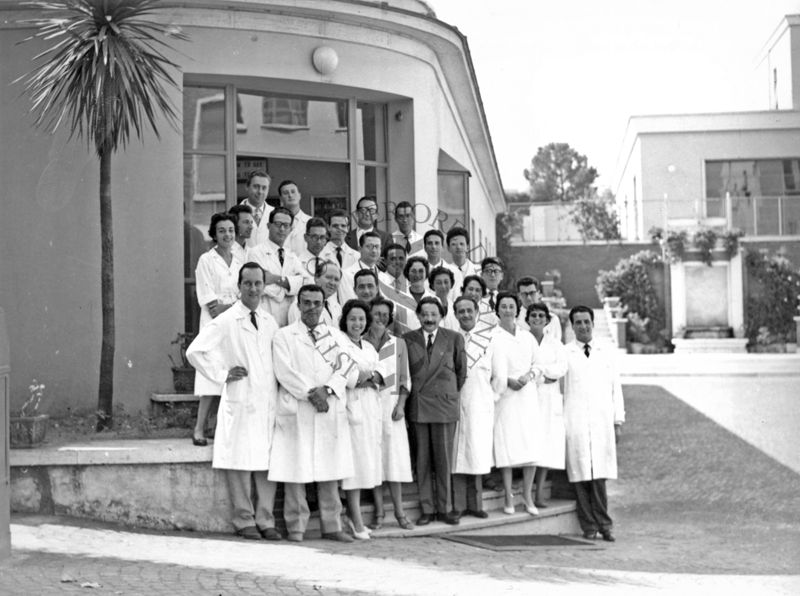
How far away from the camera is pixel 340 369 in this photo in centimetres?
890

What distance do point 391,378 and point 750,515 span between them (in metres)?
5.01

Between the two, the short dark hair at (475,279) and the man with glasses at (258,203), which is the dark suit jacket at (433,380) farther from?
the man with glasses at (258,203)

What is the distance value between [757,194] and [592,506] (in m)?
33.0

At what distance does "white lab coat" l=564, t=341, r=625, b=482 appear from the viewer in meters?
10.6

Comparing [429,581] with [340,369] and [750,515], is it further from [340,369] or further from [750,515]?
[750,515]

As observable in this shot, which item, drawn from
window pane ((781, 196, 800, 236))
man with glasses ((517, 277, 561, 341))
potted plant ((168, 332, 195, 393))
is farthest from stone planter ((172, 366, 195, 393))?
window pane ((781, 196, 800, 236))

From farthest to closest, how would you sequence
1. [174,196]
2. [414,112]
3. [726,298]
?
1. [726,298]
2. [414,112]
3. [174,196]

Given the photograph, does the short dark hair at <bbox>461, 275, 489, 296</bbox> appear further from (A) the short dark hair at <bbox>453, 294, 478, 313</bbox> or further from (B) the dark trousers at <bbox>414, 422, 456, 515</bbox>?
(B) the dark trousers at <bbox>414, 422, 456, 515</bbox>

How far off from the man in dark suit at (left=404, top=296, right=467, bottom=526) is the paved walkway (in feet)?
1.75

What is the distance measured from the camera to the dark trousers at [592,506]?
10.6 m

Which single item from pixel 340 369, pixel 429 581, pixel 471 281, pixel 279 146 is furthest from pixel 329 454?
pixel 279 146

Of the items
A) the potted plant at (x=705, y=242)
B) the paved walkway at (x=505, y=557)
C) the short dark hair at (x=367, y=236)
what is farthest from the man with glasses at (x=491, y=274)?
the potted plant at (x=705, y=242)

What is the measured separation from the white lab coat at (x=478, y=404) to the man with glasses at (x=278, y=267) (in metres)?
1.61

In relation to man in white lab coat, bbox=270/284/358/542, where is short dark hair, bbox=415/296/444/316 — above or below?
above
